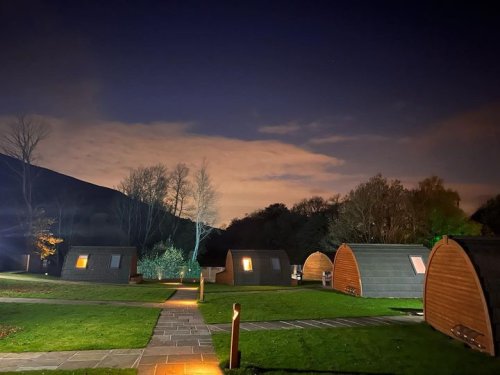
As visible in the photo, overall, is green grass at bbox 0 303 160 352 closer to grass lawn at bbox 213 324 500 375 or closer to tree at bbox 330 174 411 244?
grass lawn at bbox 213 324 500 375

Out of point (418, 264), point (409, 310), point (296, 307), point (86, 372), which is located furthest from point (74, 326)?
point (418, 264)

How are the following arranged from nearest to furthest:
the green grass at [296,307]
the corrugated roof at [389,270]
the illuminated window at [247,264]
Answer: the green grass at [296,307] < the corrugated roof at [389,270] < the illuminated window at [247,264]

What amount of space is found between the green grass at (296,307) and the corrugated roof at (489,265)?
5.38 meters

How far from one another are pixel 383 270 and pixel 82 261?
23033 millimetres

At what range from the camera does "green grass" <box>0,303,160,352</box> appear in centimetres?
902

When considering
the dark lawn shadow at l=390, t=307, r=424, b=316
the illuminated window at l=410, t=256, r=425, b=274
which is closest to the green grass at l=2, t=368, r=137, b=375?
the dark lawn shadow at l=390, t=307, r=424, b=316

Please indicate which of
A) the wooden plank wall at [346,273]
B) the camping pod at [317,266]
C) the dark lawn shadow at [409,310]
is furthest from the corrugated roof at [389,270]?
the camping pod at [317,266]

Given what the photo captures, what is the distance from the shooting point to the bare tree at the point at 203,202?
44750 mm

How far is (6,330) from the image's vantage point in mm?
10539

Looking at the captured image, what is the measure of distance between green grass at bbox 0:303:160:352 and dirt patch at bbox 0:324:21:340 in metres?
0.12

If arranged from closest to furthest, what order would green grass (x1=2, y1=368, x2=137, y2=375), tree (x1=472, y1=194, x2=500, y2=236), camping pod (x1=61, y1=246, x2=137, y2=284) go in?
1. green grass (x1=2, y1=368, x2=137, y2=375)
2. camping pod (x1=61, y1=246, x2=137, y2=284)
3. tree (x1=472, y1=194, x2=500, y2=236)

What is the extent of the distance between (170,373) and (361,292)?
1658 centimetres

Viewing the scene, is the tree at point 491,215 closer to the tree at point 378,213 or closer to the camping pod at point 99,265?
the tree at point 378,213

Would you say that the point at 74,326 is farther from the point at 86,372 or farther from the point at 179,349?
the point at 86,372
